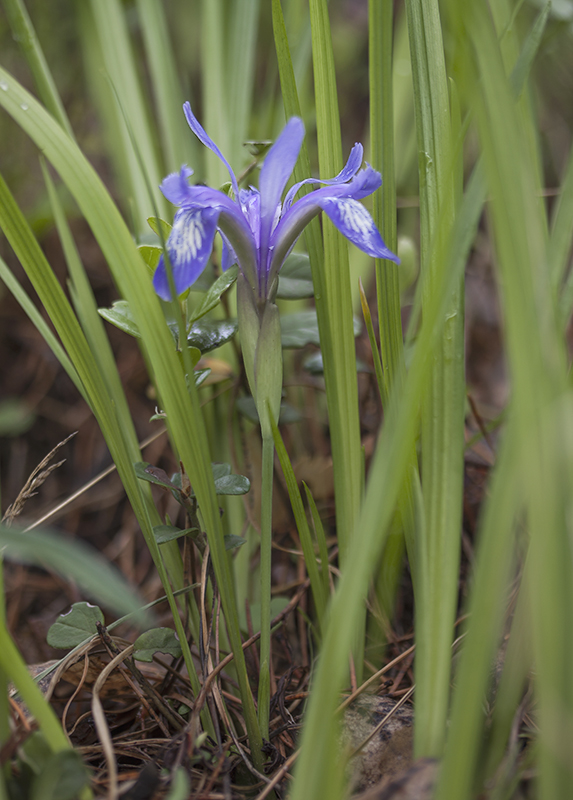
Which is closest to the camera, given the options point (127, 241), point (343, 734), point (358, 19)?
point (127, 241)

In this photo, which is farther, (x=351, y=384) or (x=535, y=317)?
(x=351, y=384)

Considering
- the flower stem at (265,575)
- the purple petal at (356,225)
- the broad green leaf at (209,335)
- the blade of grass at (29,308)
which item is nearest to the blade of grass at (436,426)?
the purple petal at (356,225)

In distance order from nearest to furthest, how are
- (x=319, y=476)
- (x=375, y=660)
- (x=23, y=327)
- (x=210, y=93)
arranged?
(x=375, y=660)
(x=319, y=476)
(x=210, y=93)
(x=23, y=327)

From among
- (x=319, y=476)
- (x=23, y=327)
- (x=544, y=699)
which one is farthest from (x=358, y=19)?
(x=544, y=699)

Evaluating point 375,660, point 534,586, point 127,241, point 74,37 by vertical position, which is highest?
point 74,37

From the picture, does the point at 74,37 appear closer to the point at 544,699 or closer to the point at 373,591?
the point at 373,591

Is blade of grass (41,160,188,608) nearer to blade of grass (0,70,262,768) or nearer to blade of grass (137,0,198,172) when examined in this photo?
blade of grass (0,70,262,768)

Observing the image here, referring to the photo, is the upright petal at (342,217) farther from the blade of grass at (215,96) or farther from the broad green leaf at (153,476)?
the blade of grass at (215,96)
